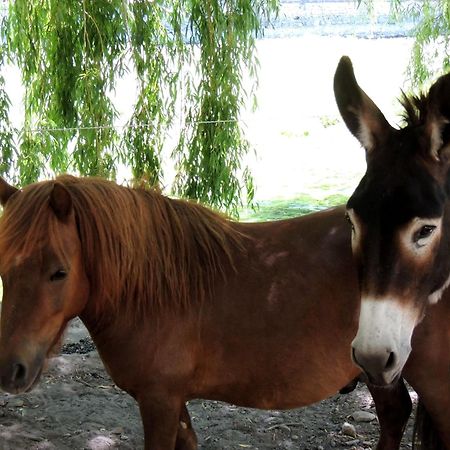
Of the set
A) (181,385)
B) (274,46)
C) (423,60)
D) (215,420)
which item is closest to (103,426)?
(215,420)

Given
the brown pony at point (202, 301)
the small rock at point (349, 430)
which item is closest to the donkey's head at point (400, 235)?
the brown pony at point (202, 301)

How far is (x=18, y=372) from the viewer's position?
206cm

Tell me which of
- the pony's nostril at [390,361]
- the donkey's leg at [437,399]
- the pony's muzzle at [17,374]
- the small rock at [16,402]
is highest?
the pony's nostril at [390,361]

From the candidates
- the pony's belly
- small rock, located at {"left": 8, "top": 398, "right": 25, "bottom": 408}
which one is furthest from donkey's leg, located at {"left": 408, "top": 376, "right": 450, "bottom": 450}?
small rock, located at {"left": 8, "top": 398, "right": 25, "bottom": 408}

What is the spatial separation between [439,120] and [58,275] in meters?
1.25

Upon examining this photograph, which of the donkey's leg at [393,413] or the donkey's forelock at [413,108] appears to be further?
the donkey's leg at [393,413]

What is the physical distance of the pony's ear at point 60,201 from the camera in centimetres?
213

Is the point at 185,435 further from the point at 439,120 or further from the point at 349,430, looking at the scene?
the point at 439,120

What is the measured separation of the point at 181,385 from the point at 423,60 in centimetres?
420

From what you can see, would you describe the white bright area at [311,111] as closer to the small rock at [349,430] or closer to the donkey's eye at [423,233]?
the small rock at [349,430]

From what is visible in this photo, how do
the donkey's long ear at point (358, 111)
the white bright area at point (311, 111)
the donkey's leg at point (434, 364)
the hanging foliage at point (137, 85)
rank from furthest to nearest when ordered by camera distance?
the white bright area at point (311, 111), the hanging foliage at point (137, 85), the donkey's leg at point (434, 364), the donkey's long ear at point (358, 111)

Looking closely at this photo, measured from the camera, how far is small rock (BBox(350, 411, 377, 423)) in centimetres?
351

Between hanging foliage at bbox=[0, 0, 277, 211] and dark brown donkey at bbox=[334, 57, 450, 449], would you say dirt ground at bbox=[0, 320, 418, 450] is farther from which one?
dark brown donkey at bbox=[334, 57, 450, 449]

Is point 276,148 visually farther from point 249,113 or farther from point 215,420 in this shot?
point 215,420
